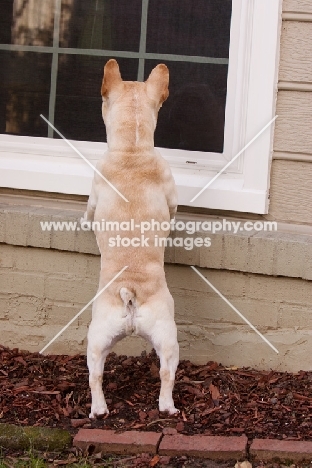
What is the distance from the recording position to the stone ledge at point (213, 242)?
17.5 feet

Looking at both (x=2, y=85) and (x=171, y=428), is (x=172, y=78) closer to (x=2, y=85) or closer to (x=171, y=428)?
(x=2, y=85)

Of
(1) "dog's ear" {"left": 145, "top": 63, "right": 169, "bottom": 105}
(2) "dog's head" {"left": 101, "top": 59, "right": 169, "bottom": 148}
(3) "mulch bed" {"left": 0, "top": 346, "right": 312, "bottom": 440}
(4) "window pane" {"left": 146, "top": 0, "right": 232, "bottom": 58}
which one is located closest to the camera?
(3) "mulch bed" {"left": 0, "top": 346, "right": 312, "bottom": 440}

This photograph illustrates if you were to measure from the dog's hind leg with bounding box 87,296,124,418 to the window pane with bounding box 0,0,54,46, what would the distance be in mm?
2114

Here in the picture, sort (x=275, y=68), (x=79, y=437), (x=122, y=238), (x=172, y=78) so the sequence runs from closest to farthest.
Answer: (x=79, y=437)
(x=122, y=238)
(x=275, y=68)
(x=172, y=78)

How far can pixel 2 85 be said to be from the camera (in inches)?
235

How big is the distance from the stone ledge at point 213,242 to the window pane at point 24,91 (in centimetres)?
58

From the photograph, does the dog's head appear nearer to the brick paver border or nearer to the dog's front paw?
the dog's front paw

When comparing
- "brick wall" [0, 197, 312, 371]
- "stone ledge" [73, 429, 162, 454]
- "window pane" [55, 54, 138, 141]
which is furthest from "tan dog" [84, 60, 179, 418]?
"window pane" [55, 54, 138, 141]

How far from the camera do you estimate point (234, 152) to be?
5531mm

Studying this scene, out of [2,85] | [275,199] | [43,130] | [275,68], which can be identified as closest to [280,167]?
[275,199]

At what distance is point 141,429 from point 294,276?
1442mm

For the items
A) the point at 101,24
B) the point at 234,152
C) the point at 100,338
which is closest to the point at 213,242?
the point at 234,152

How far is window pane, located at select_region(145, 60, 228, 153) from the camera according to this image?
5590 millimetres

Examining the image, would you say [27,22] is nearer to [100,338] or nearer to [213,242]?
[213,242]
